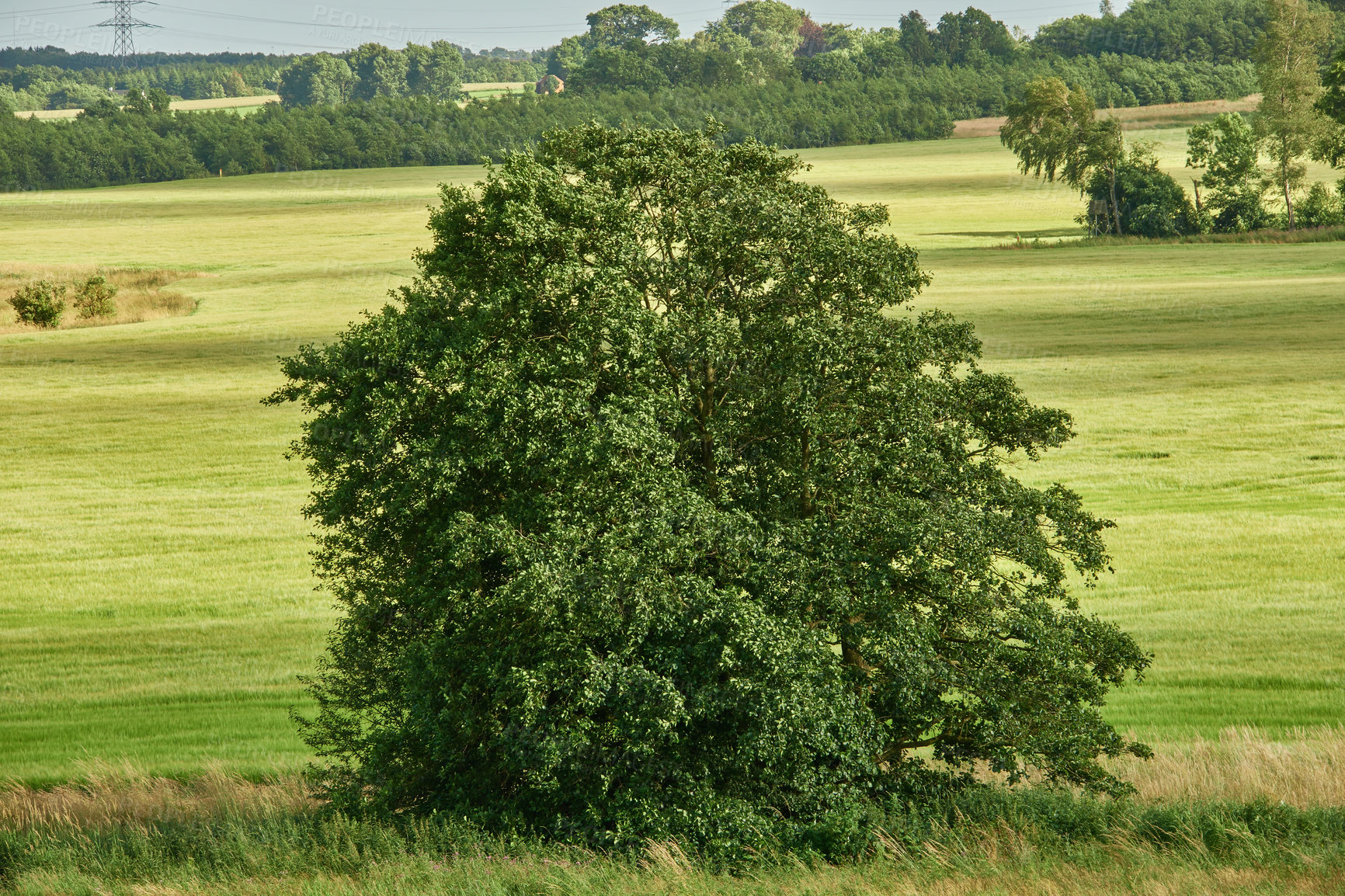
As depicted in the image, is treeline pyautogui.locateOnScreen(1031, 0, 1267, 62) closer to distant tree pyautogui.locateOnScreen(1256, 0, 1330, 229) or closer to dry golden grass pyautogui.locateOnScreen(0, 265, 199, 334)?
distant tree pyautogui.locateOnScreen(1256, 0, 1330, 229)

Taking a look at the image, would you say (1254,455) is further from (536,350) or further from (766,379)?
(536,350)

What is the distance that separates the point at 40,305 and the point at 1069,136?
7381 centimetres

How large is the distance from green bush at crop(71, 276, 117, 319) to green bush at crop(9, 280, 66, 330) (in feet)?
4.48

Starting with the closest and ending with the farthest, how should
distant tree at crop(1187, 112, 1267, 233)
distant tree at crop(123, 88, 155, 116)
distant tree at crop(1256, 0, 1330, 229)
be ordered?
distant tree at crop(1187, 112, 1267, 233) < distant tree at crop(1256, 0, 1330, 229) < distant tree at crop(123, 88, 155, 116)

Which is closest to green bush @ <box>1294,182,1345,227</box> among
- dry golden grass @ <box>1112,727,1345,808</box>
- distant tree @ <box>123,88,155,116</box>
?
Answer: dry golden grass @ <box>1112,727,1345,808</box>

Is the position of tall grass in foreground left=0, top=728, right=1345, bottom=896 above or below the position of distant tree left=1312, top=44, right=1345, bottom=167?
below

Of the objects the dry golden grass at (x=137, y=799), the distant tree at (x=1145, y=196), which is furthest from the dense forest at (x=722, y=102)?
the dry golden grass at (x=137, y=799)

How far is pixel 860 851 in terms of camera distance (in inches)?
520

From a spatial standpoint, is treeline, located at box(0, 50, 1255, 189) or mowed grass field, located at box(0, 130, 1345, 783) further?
treeline, located at box(0, 50, 1255, 189)

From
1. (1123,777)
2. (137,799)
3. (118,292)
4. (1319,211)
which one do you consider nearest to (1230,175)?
(1319,211)

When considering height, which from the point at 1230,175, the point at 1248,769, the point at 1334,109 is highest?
the point at 1334,109

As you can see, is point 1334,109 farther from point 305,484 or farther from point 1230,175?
point 305,484

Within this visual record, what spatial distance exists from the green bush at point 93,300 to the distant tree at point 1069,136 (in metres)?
68.9

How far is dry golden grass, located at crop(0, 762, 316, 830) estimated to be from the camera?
15797 millimetres
